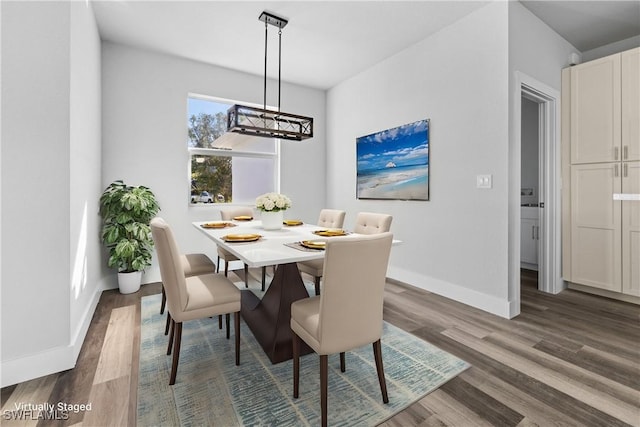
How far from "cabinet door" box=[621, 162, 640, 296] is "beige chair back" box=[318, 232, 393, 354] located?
3.00m

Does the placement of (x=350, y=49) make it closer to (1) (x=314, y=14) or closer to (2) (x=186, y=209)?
(1) (x=314, y=14)

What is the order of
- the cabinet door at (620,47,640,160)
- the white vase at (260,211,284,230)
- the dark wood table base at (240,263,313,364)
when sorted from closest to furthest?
the dark wood table base at (240,263,313,364), the white vase at (260,211,284,230), the cabinet door at (620,47,640,160)

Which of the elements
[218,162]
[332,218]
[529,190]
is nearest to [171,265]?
[332,218]

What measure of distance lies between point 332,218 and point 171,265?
185 cm

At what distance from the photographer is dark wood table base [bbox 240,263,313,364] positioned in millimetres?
1901

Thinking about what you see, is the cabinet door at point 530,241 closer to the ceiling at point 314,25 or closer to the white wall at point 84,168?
the ceiling at point 314,25

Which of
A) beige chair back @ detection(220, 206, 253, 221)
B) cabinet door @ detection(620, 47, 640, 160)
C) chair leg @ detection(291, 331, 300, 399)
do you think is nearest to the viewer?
chair leg @ detection(291, 331, 300, 399)

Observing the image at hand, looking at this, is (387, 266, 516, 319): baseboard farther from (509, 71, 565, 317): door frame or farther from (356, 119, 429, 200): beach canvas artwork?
(509, 71, 565, 317): door frame

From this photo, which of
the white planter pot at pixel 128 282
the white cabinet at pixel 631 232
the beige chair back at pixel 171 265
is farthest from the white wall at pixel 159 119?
the white cabinet at pixel 631 232

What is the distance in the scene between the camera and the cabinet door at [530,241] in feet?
13.4

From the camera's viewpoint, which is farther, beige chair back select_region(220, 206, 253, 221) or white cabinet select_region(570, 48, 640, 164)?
beige chair back select_region(220, 206, 253, 221)

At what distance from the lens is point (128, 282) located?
324 cm

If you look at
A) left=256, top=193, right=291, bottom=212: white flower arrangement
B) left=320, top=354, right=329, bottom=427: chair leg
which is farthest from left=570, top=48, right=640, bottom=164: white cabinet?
left=320, top=354, right=329, bottom=427: chair leg

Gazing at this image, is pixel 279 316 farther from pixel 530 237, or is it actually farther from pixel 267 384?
pixel 530 237
